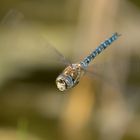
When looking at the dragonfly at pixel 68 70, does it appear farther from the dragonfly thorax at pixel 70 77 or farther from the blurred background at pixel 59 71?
the blurred background at pixel 59 71

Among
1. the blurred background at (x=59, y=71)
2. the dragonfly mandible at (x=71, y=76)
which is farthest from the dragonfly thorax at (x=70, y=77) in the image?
the blurred background at (x=59, y=71)

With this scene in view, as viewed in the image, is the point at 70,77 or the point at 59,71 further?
the point at 59,71

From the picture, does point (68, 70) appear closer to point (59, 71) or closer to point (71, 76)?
point (71, 76)

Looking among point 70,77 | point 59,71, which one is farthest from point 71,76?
point 59,71

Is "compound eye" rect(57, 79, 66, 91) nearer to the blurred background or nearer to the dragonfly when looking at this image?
the dragonfly

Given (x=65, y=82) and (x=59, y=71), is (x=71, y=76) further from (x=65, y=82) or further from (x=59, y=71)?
(x=59, y=71)

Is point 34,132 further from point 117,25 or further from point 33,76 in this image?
point 117,25
